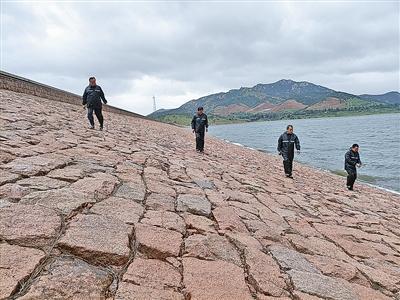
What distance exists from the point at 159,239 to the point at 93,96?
8404 mm

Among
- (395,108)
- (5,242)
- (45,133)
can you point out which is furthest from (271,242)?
(395,108)

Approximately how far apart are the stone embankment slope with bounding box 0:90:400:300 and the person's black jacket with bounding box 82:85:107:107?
4.76 m

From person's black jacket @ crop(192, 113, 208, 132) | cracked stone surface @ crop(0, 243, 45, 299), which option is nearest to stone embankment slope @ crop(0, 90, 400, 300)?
cracked stone surface @ crop(0, 243, 45, 299)

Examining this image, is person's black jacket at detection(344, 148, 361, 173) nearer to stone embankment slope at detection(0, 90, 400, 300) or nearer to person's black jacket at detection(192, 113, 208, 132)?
person's black jacket at detection(192, 113, 208, 132)

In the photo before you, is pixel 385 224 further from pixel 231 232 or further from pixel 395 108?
pixel 395 108

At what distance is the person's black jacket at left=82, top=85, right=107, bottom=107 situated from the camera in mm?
10883

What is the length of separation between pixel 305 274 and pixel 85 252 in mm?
2010

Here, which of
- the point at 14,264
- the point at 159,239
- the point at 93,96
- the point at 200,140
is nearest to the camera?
the point at 14,264

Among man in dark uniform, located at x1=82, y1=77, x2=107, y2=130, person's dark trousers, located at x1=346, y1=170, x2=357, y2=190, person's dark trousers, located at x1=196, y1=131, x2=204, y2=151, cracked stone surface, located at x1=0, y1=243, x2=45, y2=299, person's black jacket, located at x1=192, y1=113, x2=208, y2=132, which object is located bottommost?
person's dark trousers, located at x1=346, y1=170, x2=357, y2=190

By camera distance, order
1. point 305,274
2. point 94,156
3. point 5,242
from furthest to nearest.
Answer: point 94,156
point 305,274
point 5,242

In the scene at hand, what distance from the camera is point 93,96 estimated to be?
35.7ft

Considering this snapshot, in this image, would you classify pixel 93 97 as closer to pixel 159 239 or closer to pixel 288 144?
pixel 288 144

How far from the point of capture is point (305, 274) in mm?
3424

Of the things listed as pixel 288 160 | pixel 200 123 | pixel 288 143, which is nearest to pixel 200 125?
pixel 200 123
